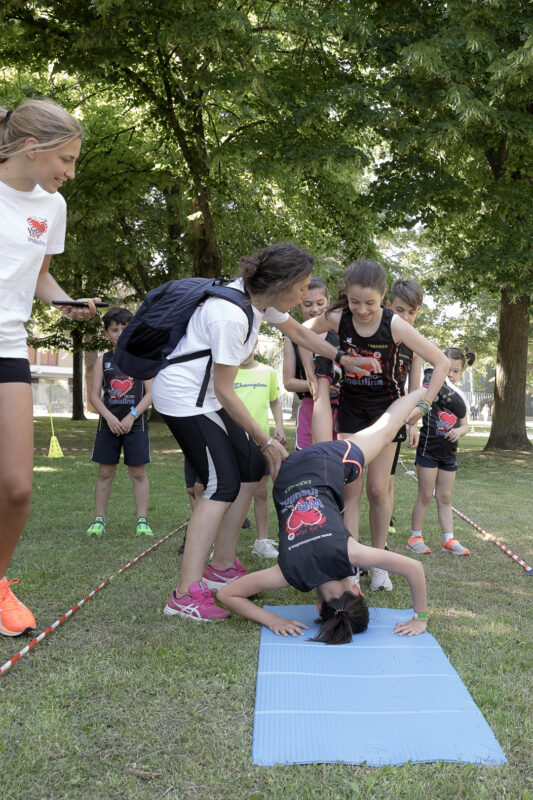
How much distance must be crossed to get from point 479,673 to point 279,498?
3.86ft

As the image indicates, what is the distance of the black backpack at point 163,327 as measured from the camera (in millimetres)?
3399

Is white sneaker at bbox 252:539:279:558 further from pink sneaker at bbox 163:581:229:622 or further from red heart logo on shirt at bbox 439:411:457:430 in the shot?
red heart logo on shirt at bbox 439:411:457:430

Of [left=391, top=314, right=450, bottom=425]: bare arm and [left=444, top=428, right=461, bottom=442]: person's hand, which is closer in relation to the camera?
[left=391, top=314, right=450, bottom=425]: bare arm

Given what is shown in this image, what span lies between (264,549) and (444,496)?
61.0 inches

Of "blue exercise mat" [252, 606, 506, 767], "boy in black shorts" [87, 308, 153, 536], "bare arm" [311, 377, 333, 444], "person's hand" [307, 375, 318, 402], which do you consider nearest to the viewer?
"blue exercise mat" [252, 606, 506, 767]

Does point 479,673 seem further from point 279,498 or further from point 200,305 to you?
point 200,305

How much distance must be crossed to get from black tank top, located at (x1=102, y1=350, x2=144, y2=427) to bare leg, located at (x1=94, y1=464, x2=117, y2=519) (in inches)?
18.4

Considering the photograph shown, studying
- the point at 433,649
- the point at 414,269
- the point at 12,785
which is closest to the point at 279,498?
the point at 433,649

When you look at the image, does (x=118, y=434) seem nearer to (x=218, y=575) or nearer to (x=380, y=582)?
(x=218, y=575)

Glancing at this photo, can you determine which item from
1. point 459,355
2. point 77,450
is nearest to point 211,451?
point 459,355

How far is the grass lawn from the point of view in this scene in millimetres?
1954

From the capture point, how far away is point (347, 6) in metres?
12.3

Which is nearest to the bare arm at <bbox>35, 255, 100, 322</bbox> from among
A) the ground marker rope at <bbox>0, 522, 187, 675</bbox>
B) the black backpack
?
the black backpack

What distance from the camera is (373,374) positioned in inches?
163
